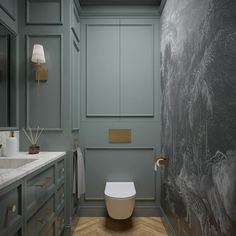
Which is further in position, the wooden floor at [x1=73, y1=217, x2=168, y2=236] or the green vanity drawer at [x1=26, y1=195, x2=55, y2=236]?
the wooden floor at [x1=73, y1=217, x2=168, y2=236]

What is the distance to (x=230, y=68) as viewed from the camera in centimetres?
107

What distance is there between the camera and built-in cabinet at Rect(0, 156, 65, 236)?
45.0 inches

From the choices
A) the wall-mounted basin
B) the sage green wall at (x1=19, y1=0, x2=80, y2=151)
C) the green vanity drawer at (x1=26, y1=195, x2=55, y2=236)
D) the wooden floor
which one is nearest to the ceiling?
the sage green wall at (x1=19, y1=0, x2=80, y2=151)

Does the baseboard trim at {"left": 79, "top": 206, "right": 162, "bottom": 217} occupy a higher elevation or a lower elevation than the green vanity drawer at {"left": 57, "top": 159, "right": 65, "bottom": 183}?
lower

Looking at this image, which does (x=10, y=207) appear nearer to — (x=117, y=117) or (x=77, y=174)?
(x=77, y=174)

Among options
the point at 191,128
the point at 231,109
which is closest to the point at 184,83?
the point at 191,128

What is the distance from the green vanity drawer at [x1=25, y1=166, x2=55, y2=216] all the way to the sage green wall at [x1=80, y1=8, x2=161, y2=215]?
1.07 m

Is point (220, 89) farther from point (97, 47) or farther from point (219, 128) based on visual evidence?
point (97, 47)

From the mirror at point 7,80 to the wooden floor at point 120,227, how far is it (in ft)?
4.42

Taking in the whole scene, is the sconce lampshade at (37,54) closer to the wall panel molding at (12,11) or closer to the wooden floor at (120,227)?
the wall panel molding at (12,11)

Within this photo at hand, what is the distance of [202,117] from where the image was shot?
1435 mm

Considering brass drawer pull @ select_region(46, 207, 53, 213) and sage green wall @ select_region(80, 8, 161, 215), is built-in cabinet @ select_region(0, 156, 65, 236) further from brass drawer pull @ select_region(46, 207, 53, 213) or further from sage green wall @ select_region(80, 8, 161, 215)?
sage green wall @ select_region(80, 8, 161, 215)

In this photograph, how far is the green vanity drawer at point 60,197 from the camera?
6.69ft

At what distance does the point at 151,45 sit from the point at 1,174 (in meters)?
2.34
